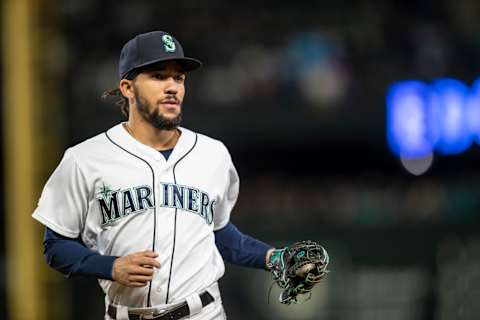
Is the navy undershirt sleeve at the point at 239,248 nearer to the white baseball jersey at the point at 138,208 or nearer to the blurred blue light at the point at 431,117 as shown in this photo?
the white baseball jersey at the point at 138,208

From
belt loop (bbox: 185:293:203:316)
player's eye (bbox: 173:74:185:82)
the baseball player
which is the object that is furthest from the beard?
belt loop (bbox: 185:293:203:316)

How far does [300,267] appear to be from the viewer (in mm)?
3232

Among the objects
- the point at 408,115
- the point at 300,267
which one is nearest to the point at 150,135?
the point at 300,267

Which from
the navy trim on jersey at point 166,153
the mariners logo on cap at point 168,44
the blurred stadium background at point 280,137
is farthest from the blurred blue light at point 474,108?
the mariners logo on cap at point 168,44

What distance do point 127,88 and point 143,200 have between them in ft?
1.19

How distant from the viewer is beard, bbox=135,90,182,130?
3.20 m

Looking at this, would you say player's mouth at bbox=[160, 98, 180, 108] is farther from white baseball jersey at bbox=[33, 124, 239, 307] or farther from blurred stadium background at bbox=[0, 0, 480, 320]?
blurred stadium background at bbox=[0, 0, 480, 320]

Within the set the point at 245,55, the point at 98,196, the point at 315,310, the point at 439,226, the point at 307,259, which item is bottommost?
the point at 315,310

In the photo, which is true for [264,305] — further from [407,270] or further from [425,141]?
[425,141]

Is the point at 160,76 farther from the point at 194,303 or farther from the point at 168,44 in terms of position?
the point at 194,303

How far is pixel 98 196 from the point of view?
10.3ft

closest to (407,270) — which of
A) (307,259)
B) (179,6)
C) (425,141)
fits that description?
(425,141)

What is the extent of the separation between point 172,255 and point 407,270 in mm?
6378

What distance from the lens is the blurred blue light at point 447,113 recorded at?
9.77m
